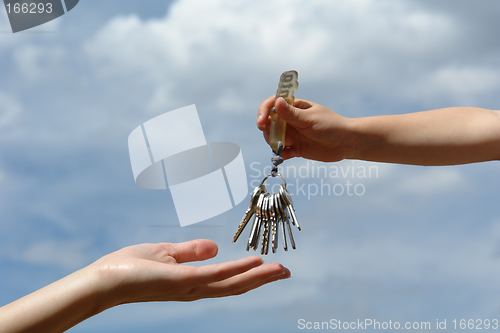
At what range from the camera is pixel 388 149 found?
10.6 feet

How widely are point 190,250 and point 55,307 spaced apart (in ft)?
3.00

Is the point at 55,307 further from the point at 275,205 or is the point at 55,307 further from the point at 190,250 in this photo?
the point at 275,205

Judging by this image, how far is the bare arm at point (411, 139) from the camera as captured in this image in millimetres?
3164

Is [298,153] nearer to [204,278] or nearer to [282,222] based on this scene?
[282,222]

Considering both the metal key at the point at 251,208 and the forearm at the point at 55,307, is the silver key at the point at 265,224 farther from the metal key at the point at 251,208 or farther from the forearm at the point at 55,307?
the forearm at the point at 55,307

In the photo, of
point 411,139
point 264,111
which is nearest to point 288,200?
point 264,111

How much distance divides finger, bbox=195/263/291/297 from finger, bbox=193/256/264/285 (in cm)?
10

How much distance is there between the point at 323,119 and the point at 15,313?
238 centimetres

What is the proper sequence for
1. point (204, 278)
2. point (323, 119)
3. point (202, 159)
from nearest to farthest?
1. point (204, 278)
2. point (323, 119)
3. point (202, 159)

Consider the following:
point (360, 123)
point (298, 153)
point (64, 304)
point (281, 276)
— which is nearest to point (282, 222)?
point (281, 276)

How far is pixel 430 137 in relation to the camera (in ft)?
10.4

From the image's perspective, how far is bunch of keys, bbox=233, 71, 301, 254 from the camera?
2775 mm

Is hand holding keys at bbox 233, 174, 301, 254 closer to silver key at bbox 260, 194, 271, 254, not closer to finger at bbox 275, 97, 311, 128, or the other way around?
silver key at bbox 260, 194, 271, 254

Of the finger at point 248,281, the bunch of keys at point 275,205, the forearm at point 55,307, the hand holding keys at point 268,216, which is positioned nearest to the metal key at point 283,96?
the bunch of keys at point 275,205
